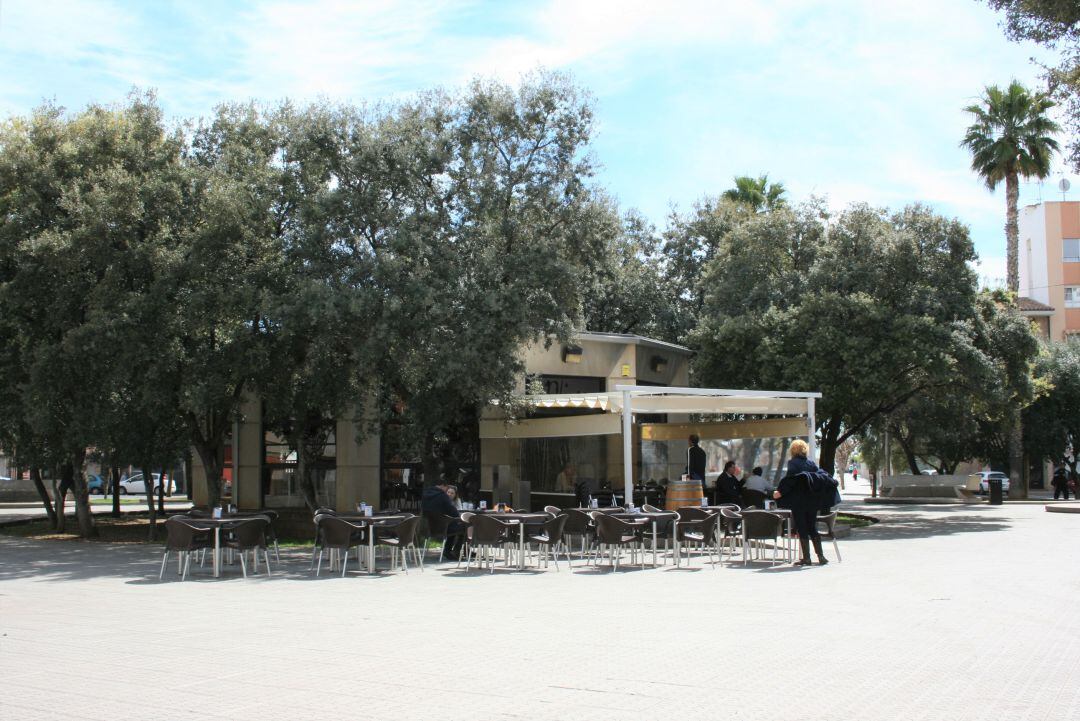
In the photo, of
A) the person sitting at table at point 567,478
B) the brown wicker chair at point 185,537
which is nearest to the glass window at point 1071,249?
the person sitting at table at point 567,478

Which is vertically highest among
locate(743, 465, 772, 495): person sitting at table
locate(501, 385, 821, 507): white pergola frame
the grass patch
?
locate(501, 385, 821, 507): white pergola frame

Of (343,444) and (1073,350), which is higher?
(1073,350)

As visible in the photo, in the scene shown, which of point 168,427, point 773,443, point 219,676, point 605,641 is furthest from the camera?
point 773,443

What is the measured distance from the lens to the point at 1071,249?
55531 mm

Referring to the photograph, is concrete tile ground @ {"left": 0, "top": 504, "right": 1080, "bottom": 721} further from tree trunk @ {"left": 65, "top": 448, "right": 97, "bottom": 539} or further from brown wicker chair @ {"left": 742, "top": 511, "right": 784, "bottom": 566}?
tree trunk @ {"left": 65, "top": 448, "right": 97, "bottom": 539}

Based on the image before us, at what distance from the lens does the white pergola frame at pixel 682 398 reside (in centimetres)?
1598

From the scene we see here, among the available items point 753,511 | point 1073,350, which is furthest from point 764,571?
point 1073,350

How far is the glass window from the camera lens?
181 feet

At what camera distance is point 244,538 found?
13.2 metres

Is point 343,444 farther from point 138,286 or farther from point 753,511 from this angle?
point 753,511

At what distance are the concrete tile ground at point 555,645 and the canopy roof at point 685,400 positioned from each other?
13.5 feet

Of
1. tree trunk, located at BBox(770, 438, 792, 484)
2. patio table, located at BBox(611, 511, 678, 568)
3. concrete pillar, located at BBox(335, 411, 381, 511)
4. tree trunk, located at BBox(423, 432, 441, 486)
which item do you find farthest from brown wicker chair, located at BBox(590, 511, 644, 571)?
tree trunk, located at BBox(770, 438, 792, 484)

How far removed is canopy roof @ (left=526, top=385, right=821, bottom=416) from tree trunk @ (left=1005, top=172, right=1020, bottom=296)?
69.5 feet

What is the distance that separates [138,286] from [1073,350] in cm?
3800
